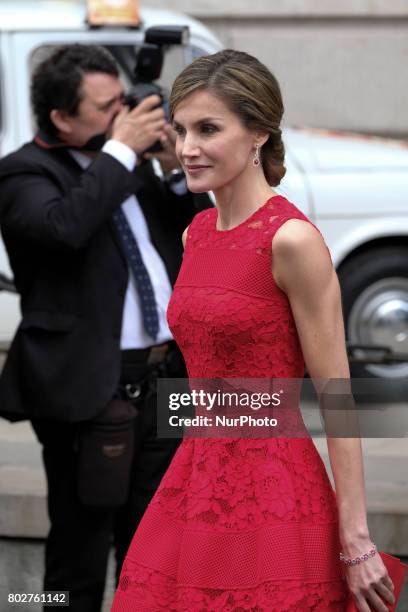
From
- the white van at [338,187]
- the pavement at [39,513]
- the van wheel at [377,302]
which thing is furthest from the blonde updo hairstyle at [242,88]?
the van wheel at [377,302]

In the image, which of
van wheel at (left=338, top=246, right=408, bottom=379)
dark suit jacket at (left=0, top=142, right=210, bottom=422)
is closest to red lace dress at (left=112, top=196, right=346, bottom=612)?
dark suit jacket at (left=0, top=142, right=210, bottom=422)

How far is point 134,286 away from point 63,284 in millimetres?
213

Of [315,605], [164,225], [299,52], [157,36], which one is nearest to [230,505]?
[315,605]

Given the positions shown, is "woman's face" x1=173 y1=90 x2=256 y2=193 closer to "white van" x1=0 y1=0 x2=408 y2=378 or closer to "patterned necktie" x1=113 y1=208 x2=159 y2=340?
"patterned necktie" x1=113 y1=208 x2=159 y2=340

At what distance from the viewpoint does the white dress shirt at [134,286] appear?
11.9 ft

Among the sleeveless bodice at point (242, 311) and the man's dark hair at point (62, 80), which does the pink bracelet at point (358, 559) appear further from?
the man's dark hair at point (62, 80)

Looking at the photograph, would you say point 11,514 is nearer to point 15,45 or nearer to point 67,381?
point 67,381

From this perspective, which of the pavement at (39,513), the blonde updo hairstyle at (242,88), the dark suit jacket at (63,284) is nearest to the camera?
the blonde updo hairstyle at (242,88)

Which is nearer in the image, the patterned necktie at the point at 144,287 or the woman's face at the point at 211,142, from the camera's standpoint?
the woman's face at the point at 211,142

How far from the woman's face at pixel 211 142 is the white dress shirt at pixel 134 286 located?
111 cm

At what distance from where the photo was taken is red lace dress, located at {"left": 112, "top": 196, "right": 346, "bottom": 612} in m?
2.38

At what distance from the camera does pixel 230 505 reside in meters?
2.43

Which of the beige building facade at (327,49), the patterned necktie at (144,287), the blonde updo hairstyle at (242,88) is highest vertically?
the beige building facade at (327,49)

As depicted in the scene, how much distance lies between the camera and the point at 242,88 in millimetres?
2447
